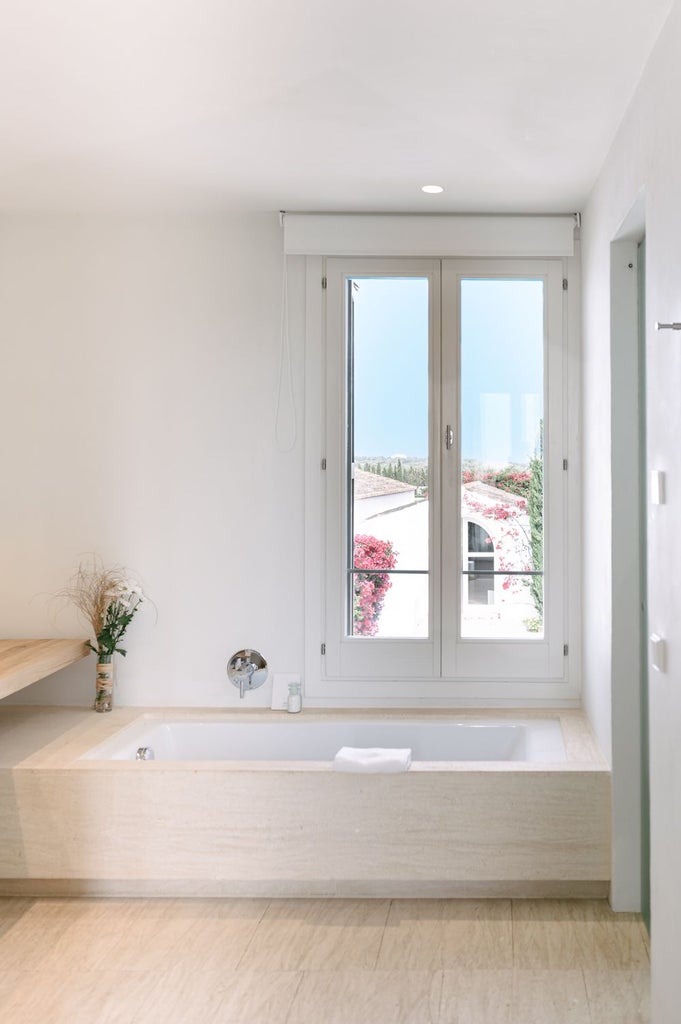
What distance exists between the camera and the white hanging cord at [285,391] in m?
3.81

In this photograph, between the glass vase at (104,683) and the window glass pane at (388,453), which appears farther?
the window glass pane at (388,453)

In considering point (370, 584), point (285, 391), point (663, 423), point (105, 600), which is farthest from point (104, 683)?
point (663, 423)

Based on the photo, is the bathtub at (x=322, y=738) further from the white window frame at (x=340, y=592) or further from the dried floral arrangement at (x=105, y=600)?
the dried floral arrangement at (x=105, y=600)

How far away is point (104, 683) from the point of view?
12.0 feet

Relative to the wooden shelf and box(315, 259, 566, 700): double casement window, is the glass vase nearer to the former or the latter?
the wooden shelf

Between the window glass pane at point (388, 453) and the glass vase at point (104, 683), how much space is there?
3.27 feet

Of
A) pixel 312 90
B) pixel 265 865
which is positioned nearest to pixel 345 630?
pixel 265 865

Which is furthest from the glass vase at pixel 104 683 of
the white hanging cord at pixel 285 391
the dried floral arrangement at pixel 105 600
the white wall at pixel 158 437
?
the white hanging cord at pixel 285 391

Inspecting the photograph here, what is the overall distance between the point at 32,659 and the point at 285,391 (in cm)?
146

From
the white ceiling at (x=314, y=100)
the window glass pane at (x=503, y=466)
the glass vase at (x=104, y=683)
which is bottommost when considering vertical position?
the glass vase at (x=104, y=683)

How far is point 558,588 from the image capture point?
376 cm

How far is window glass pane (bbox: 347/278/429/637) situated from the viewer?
12.5ft

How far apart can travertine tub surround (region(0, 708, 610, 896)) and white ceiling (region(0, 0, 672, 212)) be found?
2.08 metres

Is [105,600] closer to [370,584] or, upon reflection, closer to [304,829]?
[370,584]
